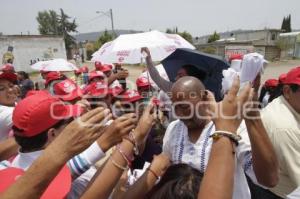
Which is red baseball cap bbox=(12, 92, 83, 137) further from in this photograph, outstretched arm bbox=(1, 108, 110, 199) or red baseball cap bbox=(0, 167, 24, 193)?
outstretched arm bbox=(1, 108, 110, 199)

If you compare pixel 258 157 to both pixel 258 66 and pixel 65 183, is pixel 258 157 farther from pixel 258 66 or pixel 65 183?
pixel 65 183

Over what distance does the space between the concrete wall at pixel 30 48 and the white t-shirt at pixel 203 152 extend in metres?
28.3

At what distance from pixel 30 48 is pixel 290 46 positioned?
3610 centimetres

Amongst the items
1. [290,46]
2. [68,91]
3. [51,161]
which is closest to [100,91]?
[68,91]

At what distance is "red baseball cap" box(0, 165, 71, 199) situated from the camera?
1367mm

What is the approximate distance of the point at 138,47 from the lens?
4637 mm

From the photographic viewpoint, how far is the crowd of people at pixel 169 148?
46.8 inches

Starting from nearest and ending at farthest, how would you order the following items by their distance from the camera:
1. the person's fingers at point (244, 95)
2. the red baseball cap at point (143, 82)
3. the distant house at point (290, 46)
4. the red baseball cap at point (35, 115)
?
the person's fingers at point (244, 95) < the red baseball cap at point (35, 115) < the red baseball cap at point (143, 82) < the distant house at point (290, 46)

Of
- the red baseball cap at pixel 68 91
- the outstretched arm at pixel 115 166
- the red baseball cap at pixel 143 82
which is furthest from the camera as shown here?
the red baseball cap at pixel 143 82

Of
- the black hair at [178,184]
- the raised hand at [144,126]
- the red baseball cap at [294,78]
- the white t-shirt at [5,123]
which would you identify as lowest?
the white t-shirt at [5,123]

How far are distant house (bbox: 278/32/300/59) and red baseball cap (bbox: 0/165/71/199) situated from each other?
4577 cm

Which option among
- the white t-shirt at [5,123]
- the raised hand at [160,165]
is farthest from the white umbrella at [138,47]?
the raised hand at [160,165]

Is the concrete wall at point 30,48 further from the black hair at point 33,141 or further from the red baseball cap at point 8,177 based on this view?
the red baseball cap at point 8,177

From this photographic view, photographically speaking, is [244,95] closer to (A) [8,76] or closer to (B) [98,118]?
(B) [98,118]
